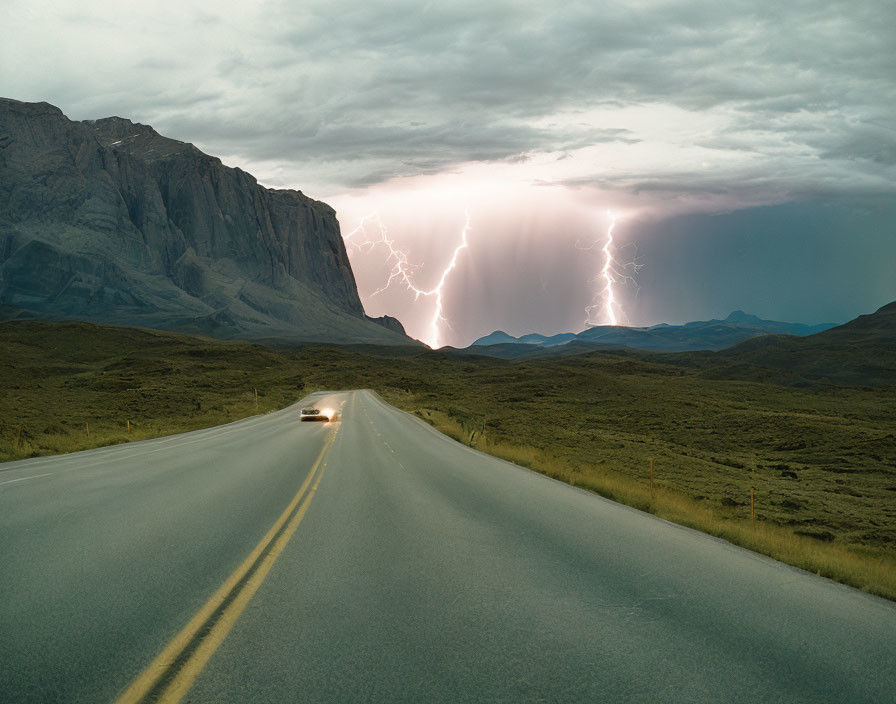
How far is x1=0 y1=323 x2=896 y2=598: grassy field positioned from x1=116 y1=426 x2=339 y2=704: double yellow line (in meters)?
6.25

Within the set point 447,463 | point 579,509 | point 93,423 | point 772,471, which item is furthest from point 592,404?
point 579,509

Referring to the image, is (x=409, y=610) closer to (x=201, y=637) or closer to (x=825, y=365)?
(x=201, y=637)

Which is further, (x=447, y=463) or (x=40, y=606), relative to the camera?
(x=447, y=463)

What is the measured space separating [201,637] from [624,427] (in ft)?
145

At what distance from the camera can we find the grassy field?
1422 cm

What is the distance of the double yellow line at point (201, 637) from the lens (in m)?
3.87

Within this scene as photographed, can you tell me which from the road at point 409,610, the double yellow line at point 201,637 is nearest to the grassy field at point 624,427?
the road at point 409,610

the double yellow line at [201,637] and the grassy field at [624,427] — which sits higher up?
the double yellow line at [201,637]

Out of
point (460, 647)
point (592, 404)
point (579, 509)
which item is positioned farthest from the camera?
point (592, 404)

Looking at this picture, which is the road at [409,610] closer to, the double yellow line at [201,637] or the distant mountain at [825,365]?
the double yellow line at [201,637]

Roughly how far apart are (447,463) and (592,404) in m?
50.8

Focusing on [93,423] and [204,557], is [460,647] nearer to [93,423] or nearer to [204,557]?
[204,557]

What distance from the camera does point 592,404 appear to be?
66.4 meters

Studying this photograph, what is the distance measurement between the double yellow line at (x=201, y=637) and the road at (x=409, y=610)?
0.02 m
